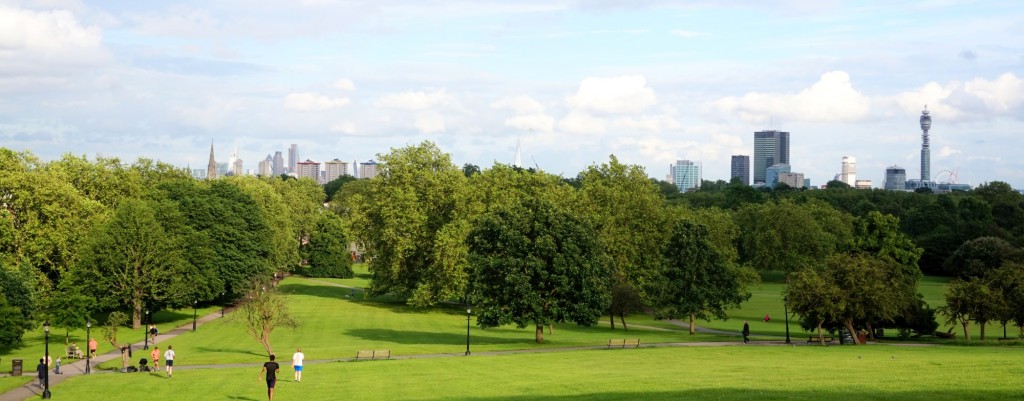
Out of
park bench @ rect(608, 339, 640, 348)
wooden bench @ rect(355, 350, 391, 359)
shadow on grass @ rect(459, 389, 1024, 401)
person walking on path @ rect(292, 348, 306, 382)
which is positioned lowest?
wooden bench @ rect(355, 350, 391, 359)

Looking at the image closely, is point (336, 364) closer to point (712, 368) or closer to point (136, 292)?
point (712, 368)

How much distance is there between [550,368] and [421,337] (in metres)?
23.3

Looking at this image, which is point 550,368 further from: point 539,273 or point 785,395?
point 539,273

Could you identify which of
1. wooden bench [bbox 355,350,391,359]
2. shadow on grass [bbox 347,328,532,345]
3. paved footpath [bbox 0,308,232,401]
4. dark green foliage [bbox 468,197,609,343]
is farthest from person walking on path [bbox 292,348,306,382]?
dark green foliage [bbox 468,197,609,343]

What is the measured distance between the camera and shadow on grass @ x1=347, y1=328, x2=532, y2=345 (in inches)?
2383

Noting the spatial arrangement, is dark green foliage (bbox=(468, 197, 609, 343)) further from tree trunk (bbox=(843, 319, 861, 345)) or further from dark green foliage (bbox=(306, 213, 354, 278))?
dark green foliage (bbox=(306, 213, 354, 278))

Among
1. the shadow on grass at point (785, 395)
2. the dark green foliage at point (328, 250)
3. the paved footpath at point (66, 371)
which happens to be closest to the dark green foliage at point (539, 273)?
the paved footpath at point (66, 371)

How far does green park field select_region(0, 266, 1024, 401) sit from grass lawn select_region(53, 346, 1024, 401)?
5cm

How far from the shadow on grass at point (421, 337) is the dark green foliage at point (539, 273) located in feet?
7.97

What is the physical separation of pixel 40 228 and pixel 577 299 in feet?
134

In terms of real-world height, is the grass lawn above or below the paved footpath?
above

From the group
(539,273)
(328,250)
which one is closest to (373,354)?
(539,273)

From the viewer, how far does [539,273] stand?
193ft

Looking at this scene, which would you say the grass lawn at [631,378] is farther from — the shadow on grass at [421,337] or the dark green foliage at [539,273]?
the shadow on grass at [421,337]
